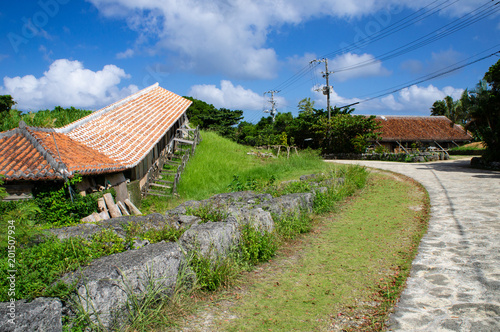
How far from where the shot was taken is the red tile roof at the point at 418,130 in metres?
35.7

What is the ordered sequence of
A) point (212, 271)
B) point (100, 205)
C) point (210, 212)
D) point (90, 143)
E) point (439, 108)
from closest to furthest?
point (212, 271) → point (210, 212) → point (100, 205) → point (90, 143) → point (439, 108)

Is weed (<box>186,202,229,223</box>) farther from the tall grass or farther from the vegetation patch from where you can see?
the tall grass

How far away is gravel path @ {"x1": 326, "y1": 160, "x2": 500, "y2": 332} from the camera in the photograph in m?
3.59

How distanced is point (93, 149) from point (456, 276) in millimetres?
10047

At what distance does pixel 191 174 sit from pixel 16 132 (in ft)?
32.1

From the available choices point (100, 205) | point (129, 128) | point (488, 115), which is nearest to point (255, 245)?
point (100, 205)

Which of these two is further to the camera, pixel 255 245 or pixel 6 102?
pixel 6 102

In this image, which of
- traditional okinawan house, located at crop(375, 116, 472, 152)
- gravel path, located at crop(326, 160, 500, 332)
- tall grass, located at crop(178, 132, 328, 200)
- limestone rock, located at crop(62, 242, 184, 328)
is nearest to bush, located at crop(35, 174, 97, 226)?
limestone rock, located at crop(62, 242, 184, 328)

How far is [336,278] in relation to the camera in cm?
488

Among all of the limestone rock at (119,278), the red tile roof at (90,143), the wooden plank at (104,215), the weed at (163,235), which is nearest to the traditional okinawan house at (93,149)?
the red tile roof at (90,143)

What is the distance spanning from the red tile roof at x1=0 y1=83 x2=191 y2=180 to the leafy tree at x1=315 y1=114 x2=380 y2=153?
18.4m

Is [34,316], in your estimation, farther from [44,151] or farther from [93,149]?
[93,149]

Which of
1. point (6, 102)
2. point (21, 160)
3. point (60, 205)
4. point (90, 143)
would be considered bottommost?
point (60, 205)

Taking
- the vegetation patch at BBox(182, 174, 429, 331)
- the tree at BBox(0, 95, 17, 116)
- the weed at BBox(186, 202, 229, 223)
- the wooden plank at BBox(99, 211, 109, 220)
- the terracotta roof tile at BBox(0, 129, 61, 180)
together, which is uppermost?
the tree at BBox(0, 95, 17, 116)
